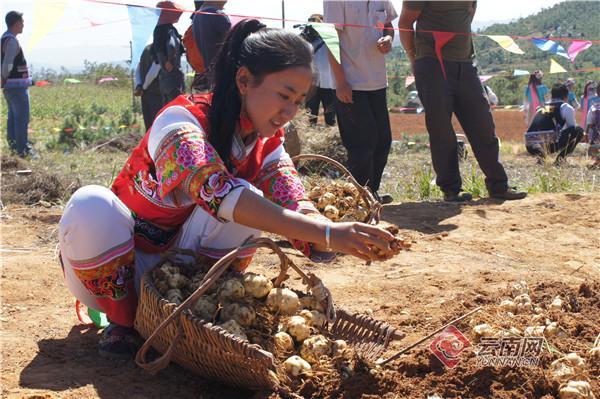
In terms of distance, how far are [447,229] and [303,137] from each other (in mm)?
3679

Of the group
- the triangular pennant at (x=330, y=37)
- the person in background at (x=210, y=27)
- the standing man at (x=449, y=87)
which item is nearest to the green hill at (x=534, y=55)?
the standing man at (x=449, y=87)

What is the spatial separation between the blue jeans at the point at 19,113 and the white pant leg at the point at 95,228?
635cm

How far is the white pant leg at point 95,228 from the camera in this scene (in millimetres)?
2480

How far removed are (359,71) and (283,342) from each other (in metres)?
3.29

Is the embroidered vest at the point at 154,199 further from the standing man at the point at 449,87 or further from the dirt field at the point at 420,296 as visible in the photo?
the standing man at the point at 449,87

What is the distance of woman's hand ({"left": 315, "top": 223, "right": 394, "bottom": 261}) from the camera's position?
2.05 m

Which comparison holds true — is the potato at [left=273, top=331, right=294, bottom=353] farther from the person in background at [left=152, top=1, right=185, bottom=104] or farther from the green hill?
the green hill

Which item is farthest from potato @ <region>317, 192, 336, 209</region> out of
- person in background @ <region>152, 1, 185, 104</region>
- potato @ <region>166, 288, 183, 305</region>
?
person in background @ <region>152, 1, 185, 104</region>

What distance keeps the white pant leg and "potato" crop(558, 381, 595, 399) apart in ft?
4.96

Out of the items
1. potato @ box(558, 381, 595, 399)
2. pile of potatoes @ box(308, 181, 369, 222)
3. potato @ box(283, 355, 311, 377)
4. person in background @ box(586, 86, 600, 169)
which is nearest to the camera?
potato @ box(558, 381, 595, 399)

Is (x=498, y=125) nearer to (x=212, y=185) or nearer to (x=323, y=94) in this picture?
(x=323, y=94)

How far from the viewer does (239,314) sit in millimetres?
2283

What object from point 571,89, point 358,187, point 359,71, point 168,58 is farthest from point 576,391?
point 571,89

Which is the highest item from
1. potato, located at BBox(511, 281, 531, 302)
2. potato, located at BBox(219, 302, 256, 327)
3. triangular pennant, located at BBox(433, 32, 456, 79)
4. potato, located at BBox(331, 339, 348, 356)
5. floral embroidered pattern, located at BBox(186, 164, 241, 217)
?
triangular pennant, located at BBox(433, 32, 456, 79)
